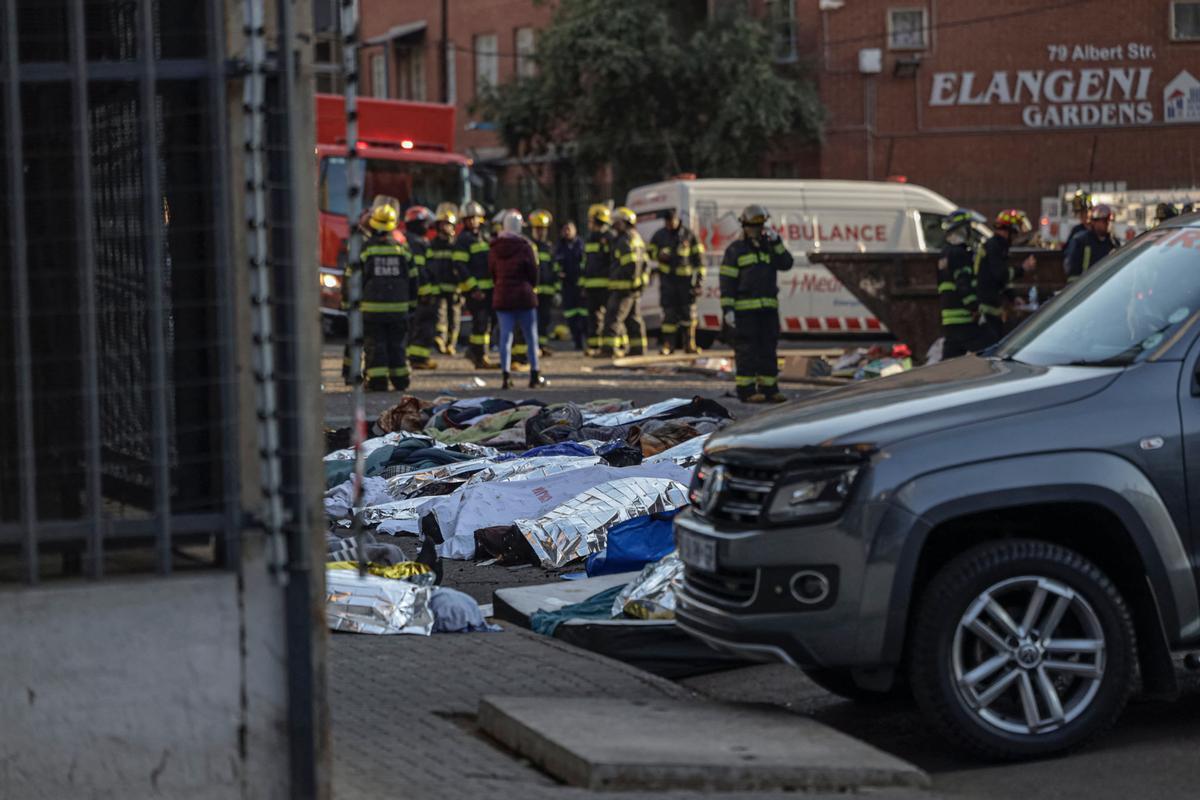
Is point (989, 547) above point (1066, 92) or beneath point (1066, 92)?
beneath

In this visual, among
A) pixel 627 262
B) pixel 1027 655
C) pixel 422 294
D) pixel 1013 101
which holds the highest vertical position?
pixel 1013 101

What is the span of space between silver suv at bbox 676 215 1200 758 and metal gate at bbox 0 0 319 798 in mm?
1674

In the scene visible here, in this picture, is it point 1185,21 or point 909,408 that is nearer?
point 909,408

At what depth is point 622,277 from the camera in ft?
82.7

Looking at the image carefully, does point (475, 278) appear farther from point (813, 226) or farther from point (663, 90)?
point (663, 90)

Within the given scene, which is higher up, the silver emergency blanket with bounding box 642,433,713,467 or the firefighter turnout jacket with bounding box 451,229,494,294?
the firefighter turnout jacket with bounding box 451,229,494,294

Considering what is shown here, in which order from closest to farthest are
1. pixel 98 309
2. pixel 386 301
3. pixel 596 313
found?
pixel 98 309, pixel 386 301, pixel 596 313

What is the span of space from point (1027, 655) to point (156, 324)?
287cm

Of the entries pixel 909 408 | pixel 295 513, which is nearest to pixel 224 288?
pixel 295 513

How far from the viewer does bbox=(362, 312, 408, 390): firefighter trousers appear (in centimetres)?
1948

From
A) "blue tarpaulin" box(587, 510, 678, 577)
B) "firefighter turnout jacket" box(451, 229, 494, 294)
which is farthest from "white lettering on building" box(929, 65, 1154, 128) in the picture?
"blue tarpaulin" box(587, 510, 678, 577)

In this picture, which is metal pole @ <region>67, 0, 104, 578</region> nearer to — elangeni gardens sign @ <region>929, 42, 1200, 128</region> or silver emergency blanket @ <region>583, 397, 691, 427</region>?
silver emergency blanket @ <region>583, 397, 691, 427</region>

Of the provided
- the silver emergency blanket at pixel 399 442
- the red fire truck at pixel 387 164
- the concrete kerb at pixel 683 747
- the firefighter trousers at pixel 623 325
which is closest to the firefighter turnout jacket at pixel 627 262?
the firefighter trousers at pixel 623 325

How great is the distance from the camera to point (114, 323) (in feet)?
17.4
